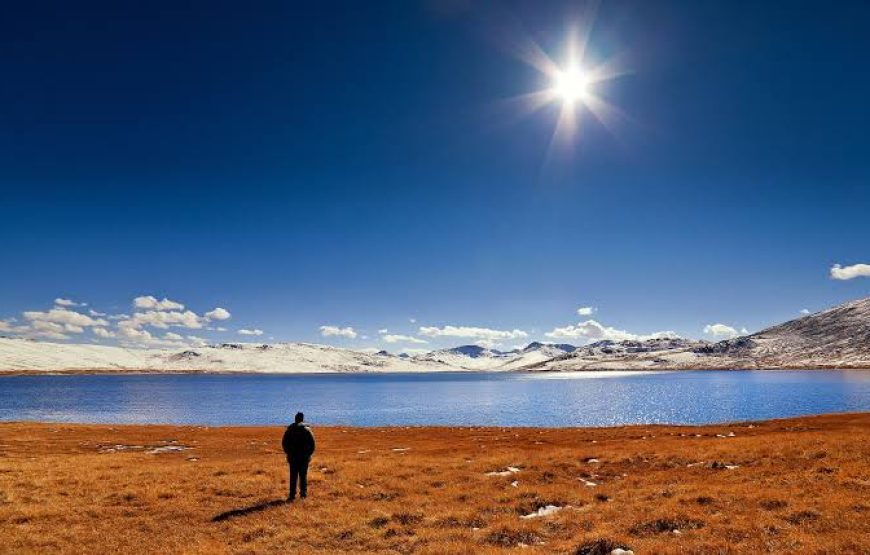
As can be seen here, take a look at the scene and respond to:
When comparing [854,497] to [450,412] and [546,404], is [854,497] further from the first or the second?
[546,404]

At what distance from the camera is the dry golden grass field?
1625cm

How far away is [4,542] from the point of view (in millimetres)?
17312

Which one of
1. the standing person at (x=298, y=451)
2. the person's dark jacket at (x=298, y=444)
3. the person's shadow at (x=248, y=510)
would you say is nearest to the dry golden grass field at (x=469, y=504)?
the person's shadow at (x=248, y=510)

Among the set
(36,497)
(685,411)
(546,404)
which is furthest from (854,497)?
(546,404)

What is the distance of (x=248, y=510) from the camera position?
21.4m

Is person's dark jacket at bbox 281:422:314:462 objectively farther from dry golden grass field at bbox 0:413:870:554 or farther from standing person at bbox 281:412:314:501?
dry golden grass field at bbox 0:413:870:554

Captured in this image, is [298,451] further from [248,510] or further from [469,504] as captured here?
[469,504]

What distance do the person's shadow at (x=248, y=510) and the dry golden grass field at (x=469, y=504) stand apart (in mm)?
136

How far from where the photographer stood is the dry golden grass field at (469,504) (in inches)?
640

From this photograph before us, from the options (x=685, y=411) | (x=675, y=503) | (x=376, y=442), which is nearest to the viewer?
(x=675, y=503)

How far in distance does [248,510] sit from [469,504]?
910cm

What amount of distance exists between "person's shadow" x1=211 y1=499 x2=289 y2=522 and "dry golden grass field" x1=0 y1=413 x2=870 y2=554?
0.14m

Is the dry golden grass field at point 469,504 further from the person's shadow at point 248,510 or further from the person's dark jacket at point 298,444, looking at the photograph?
the person's dark jacket at point 298,444

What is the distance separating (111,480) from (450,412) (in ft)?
311
